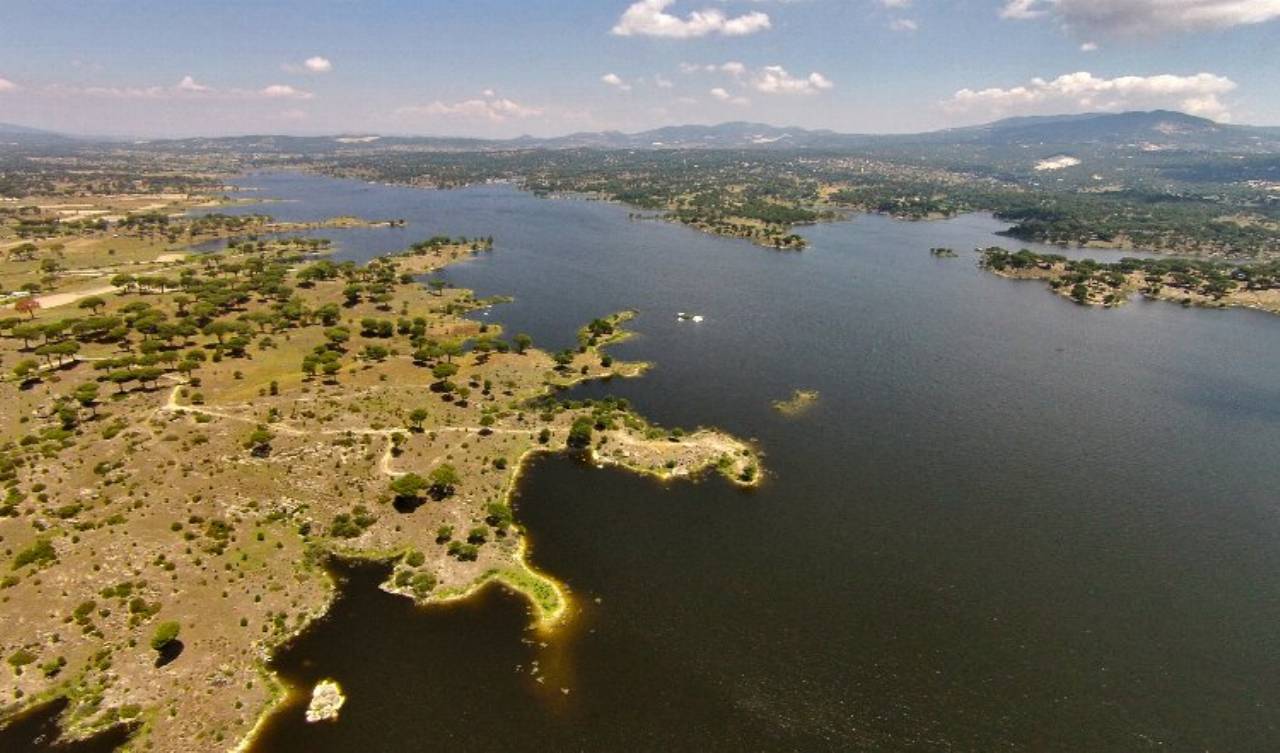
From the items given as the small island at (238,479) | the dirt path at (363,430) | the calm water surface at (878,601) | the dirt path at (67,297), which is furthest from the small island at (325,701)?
the dirt path at (67,297)

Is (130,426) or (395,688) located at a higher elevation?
(130,426)

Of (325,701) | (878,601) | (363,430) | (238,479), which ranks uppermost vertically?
(363,430)

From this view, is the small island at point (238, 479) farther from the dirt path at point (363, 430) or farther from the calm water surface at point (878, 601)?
the calm water surface at point (878, 601)

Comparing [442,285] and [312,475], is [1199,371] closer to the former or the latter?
[312,475]

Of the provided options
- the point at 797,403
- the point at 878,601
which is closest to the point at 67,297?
the point at 797,403

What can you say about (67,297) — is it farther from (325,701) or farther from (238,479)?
(325,701)

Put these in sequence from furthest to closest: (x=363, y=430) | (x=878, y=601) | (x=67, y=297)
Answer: (x=67, y=297) → (x=363, y=430) → (x=878, y=601)

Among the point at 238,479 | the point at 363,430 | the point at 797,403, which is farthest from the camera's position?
the point at 797,403

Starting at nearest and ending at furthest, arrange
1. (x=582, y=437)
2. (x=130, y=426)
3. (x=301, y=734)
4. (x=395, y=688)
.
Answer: (x=301, y=734) < (x=395, y=688) < (x=130, y=426) < (x=582, y=437)

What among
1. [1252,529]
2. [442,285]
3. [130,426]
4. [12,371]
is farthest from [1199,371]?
[12,371]
